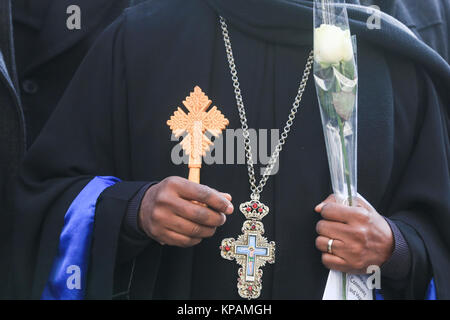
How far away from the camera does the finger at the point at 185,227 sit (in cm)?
188

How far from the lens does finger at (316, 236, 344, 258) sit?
194 centimetres

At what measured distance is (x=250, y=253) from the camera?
2.13 metres

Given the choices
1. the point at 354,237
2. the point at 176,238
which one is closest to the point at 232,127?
the point at 176,238

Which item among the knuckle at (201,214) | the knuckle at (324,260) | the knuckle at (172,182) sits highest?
the knuckle at (172,182)

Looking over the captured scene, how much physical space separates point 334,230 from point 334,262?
0.42 ft

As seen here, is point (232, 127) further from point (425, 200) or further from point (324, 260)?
point (425, 200)

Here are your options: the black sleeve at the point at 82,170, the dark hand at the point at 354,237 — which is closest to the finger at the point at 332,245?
the dark hand at the point at 354,237

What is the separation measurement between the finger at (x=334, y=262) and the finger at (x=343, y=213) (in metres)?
0.15

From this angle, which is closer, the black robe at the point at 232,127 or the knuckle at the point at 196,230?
the knuckle at the point at 196,230

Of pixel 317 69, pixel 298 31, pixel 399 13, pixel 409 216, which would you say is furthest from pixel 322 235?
pixel 399 13

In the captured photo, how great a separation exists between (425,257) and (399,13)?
2.21 metres

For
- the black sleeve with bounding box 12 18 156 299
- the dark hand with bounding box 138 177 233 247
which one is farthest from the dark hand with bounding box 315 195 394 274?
the black sleeve with bounding box 12 18 156 299

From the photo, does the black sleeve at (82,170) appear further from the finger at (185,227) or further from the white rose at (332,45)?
the white rose at (332,45)
